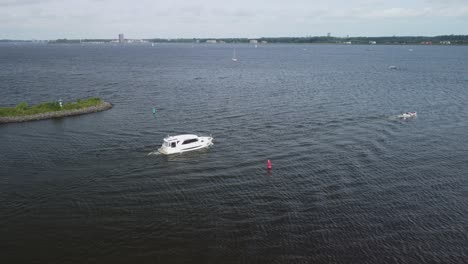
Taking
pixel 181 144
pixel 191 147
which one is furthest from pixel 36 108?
pixel 191 147

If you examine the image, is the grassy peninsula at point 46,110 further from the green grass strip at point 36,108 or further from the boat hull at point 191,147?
the boat hull at point 191,147

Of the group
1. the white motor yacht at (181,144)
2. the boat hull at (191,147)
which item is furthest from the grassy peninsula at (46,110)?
the boat hull at (191,147)

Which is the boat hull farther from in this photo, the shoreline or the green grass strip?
the green grass strip

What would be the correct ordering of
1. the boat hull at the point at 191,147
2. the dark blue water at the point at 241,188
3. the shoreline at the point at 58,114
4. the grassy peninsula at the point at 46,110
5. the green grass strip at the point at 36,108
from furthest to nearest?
1. the green grass strip at the point at 36,108
2. the grassy peninsula at the point at 46,110
3. the shoreline at the point at 58,114
4. the boat hull at the point at 191,147
5. the dark blue water at the point at 241,188

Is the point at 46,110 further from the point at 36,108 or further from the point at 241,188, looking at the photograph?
the point at 241,188

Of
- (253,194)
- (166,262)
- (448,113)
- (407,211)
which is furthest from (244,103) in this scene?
(166,262)

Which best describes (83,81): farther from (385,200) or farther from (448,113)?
(385,200)
